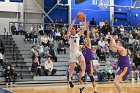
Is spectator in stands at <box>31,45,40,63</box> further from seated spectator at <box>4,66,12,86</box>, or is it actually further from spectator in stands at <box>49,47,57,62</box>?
seated spectator at <box>4,66,12,86</box>

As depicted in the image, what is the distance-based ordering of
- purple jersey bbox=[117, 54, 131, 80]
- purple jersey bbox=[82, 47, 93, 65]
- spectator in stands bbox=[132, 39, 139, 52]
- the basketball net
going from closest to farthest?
purple jersey bbox=[117, 54, 131, 80], purple jersey bbox=[82, 47, 93, 65], spectator in stands bbox=[132, 39, 139, 52], the basketball net

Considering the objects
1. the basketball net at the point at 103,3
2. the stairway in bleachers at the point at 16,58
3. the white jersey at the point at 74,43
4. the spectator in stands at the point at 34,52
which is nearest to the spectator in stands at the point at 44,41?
the spectator in stands at the point at 34,52

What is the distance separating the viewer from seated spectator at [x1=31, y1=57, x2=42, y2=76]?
18.5m

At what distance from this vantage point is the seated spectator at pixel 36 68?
1853 cm

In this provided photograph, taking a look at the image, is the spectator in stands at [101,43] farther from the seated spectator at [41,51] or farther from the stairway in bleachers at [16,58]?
the stairway in bleachers at [16,58]

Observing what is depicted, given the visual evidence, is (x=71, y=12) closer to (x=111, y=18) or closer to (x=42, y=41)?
(x=111, y=18)

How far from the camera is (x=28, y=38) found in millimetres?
22094

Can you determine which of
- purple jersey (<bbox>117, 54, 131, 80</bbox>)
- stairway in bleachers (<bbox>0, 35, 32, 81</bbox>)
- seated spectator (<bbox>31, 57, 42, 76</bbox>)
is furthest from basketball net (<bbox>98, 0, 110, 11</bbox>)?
purple jersey (<bbox>117, 54, 131, 80</bbox>)

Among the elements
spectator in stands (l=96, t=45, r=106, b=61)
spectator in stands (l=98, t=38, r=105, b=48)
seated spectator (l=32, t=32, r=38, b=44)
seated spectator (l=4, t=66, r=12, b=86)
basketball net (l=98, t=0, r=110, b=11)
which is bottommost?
seated spectator (l=4, t=66, r=12, b=86)

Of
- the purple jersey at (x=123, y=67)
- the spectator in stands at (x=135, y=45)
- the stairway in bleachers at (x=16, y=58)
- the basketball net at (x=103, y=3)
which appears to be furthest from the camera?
the basketball net at (x=103, y=3)

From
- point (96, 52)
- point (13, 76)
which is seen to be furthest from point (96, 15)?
point (13, 76)

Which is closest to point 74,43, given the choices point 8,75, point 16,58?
point 8,75

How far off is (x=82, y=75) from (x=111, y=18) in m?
18.6

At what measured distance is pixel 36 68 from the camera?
18.5m
